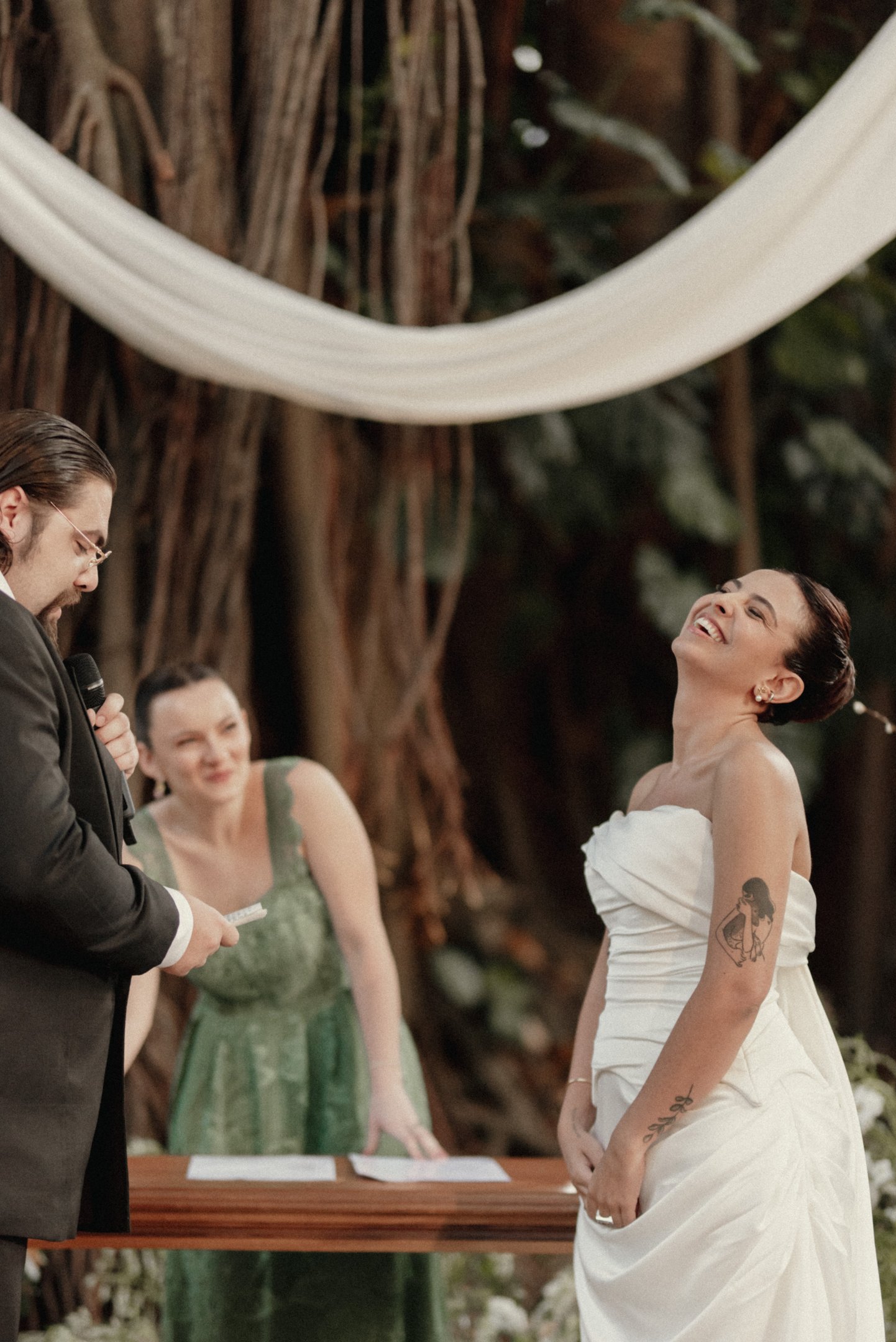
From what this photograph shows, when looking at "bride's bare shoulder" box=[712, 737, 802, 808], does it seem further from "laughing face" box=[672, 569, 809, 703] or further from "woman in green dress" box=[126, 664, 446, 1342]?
"woman in green dress" box=[126, 664, 446, 1342]

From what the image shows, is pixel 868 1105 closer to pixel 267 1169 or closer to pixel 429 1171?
pixel 429 1171

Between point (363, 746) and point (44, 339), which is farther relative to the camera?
point (363, 746)

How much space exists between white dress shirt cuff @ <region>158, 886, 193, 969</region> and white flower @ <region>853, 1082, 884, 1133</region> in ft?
4.71

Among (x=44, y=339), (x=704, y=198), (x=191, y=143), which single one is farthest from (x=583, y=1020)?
(x=704, y=198)

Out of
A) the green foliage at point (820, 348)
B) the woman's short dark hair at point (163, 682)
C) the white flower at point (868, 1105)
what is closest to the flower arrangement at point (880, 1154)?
the white flower at point (868, 1105)

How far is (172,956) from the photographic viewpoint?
1421 millimetres

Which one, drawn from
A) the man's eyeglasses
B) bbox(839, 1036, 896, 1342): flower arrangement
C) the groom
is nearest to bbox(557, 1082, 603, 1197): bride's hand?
the groom

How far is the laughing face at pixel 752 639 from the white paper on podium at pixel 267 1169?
2.90 ft

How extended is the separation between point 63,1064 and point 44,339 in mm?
2033

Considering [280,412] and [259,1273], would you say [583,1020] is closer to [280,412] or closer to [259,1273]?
[259,1273]

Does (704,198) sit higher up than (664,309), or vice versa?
(704,198)

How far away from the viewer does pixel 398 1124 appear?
7.39 ft

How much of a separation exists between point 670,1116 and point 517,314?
1614 mm

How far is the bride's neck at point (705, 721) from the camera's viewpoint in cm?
170
